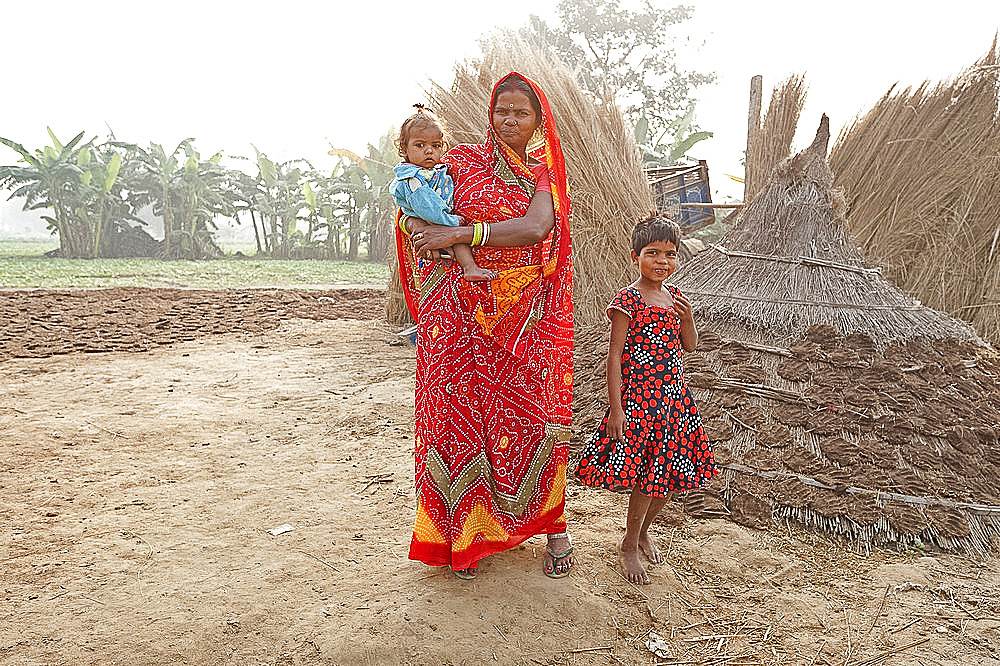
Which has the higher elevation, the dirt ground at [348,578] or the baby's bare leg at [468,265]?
the baby's bare leg at [468,265]

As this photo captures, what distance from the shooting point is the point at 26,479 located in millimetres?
3328

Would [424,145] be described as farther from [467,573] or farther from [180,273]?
[180,273]

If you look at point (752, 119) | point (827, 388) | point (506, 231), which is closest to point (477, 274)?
point (506, 231)

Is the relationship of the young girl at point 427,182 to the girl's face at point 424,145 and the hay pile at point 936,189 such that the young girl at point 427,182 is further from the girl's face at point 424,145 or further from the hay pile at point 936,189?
the hay pile at point 936,189

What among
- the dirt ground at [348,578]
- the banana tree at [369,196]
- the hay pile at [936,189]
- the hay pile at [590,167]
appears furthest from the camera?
the banana tree at [369,196]

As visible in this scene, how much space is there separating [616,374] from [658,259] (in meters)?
0.37

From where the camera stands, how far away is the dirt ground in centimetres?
209

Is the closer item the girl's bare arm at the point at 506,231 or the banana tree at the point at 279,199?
the girl's bare arm at the point at 506,231

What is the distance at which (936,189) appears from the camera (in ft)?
18.1

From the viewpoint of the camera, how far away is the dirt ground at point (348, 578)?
2086 mm

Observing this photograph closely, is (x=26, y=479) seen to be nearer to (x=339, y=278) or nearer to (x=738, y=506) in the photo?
(x=738, y=506)

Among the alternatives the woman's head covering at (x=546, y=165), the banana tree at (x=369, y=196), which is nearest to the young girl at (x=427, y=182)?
the woman's head covering at (x=546, y=165)

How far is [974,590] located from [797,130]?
11.4ft

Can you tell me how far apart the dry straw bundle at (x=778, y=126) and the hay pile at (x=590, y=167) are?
0.84 meters
